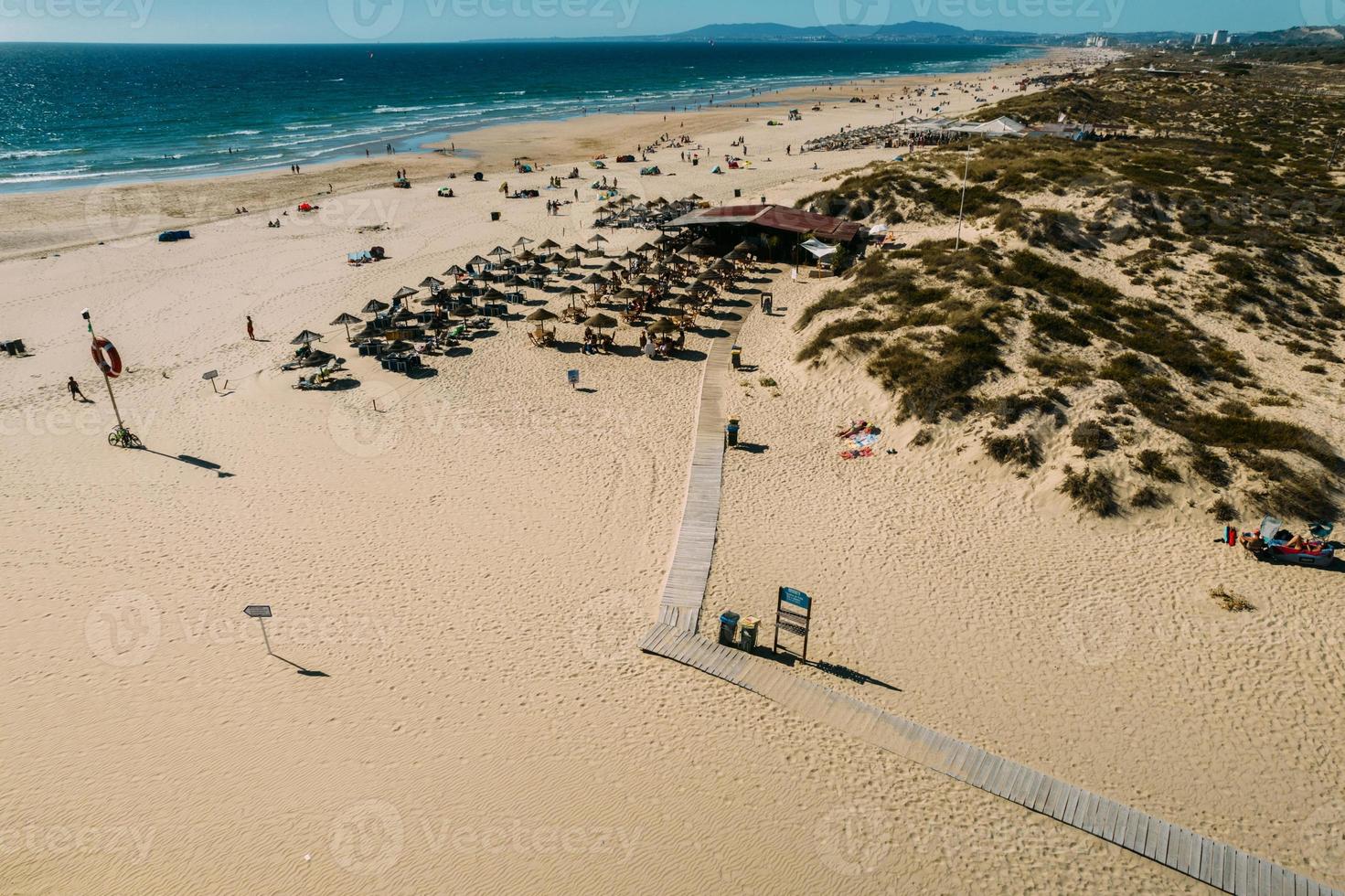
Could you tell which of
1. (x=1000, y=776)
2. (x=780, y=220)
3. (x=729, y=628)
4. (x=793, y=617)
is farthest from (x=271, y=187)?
(x=1000, y=776)

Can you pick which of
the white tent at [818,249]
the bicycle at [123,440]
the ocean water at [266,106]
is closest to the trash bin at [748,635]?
the bicycle at [123,440]

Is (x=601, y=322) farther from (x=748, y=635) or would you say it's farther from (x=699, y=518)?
(x=748, y=635)

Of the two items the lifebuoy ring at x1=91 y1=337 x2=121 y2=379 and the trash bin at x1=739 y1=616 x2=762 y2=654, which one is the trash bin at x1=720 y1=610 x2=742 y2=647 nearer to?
the trash bin at x1=739 y1=616 x2=762 y2=654

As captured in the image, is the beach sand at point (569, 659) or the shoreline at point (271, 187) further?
the shoreline at point (271, 187)

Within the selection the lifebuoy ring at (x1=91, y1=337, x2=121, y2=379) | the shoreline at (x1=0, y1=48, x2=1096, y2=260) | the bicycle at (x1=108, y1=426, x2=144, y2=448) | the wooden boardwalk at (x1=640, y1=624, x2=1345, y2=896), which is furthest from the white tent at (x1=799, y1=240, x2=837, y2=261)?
the shoreline at (x1=0, y1=48, x2=1096, y2=260)

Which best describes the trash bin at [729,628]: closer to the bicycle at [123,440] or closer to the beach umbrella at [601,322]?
the beach umbrella at [601,322]
